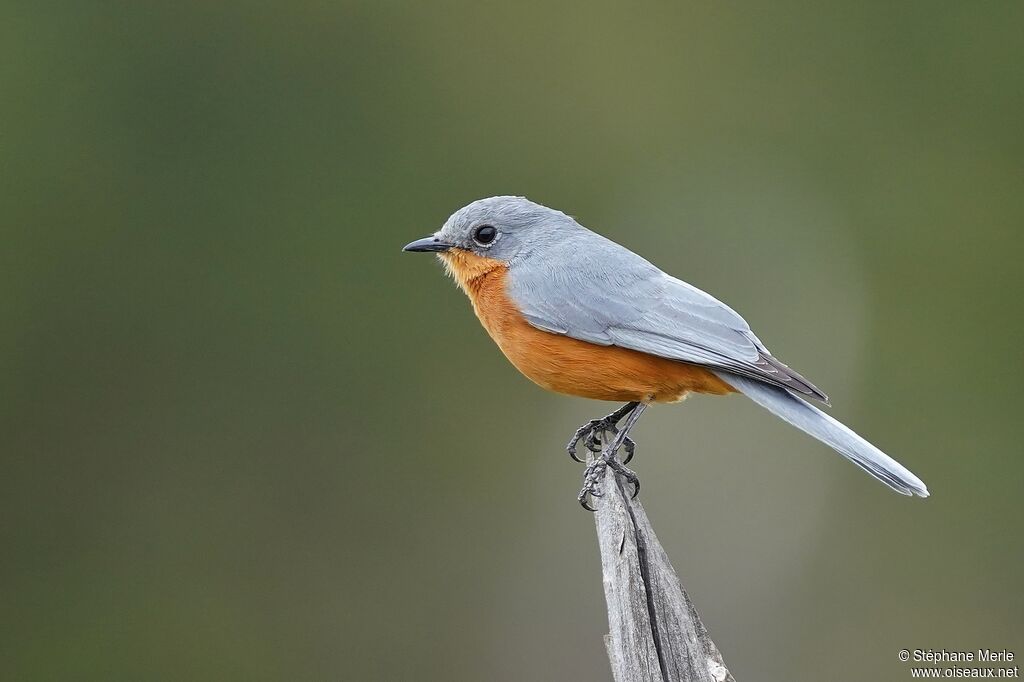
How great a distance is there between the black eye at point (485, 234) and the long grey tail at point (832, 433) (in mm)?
1719

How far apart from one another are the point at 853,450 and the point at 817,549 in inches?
187

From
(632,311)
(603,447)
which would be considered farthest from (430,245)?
(603,447)

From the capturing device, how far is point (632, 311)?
19.6 ft

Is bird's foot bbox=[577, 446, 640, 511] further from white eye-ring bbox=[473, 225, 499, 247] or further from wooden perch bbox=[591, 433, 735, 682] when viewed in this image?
white eye-ring bbox=[473, 225, 499, 247]

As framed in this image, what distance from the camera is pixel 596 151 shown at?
37.4ft

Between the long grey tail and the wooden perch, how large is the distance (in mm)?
1361

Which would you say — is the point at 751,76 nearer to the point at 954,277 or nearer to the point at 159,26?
the point at 954,277

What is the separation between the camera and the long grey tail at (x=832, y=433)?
5020 millimetres

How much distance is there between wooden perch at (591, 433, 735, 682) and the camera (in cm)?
397

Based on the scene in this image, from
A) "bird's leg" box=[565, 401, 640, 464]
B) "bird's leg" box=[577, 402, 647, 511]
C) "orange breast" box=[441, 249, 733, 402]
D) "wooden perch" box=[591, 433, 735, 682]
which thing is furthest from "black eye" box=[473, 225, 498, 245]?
"wooden perch" box=[591, 433, 735, 682]

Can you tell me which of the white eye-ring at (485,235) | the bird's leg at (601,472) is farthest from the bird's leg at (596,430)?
the white eye-ring at (485,235)

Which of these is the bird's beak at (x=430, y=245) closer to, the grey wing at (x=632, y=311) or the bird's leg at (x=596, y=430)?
the grey wing at (x=632, y=311)

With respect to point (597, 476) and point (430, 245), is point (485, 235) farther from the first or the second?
point (597, 476)

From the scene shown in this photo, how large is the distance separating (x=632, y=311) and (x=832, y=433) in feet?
4.07
